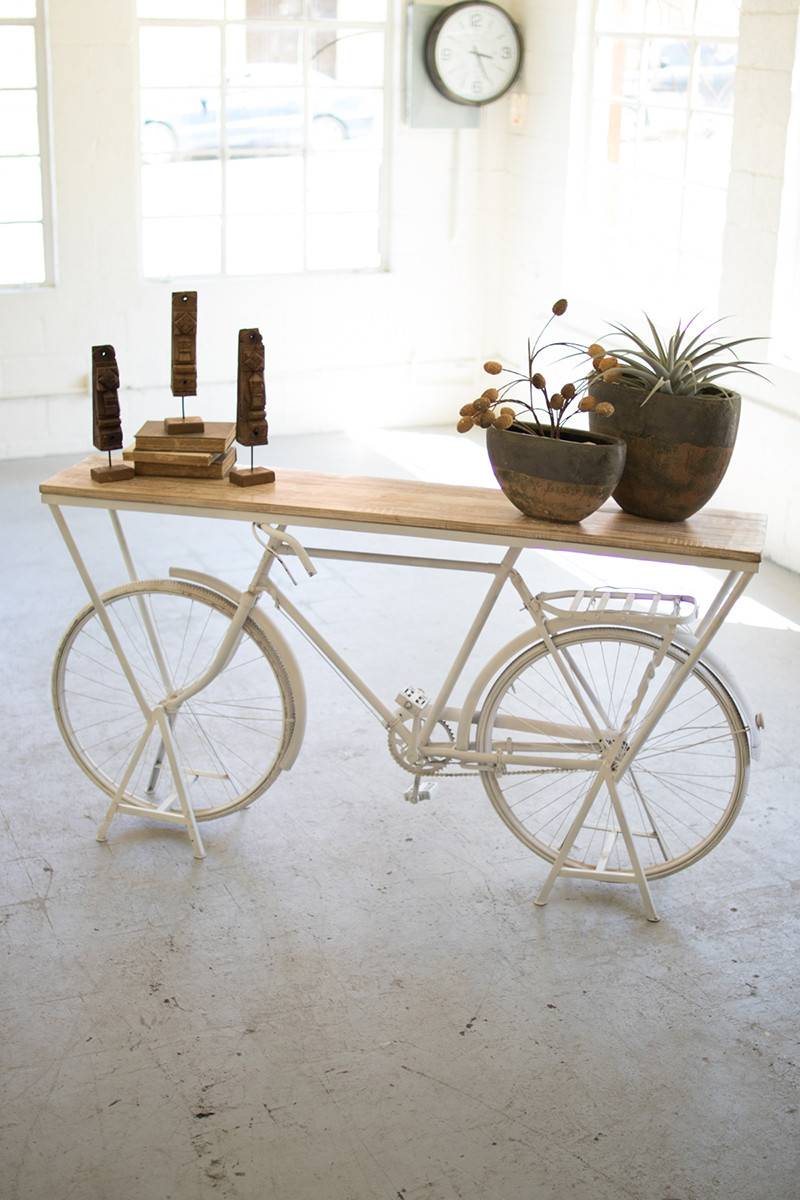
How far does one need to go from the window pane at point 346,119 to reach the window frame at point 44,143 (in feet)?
4.21

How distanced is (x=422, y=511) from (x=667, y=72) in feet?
12.2

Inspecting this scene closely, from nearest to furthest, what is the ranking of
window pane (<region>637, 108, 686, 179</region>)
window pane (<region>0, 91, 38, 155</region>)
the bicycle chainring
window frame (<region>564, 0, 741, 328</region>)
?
the bicycle chainring < window frame (<region>564, 0, 741, 328</region>) < window pane (<region>637, 108, 686, 179</region>) < window pane (<region>0, 91, 38, 155</region>)

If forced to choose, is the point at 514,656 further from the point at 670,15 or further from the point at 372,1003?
the point at 670,15

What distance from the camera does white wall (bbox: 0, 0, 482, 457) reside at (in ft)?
20.8

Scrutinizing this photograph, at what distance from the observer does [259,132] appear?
6.70 m

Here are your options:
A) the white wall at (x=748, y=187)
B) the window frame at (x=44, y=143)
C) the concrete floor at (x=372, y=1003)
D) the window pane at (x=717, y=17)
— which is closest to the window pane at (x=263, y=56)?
the window frame at (x=44, y=143)

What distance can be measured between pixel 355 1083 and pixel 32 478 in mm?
4306

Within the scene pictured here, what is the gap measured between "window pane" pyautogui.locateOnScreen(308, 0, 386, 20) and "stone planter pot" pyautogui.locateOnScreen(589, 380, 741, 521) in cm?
442

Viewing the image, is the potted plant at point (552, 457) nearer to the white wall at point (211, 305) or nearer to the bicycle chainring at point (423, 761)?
the bicycle chainring at point (423, 761)

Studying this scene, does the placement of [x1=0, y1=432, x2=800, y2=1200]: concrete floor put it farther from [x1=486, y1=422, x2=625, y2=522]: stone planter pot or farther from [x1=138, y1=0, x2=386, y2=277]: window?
[x1=138, y1=0, x2=386, y2=277]: window

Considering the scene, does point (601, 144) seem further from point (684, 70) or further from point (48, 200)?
point (48, 200)

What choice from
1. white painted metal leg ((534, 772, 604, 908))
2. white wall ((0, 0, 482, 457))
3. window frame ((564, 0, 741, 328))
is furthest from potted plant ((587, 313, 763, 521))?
white wall ((0, 0, 482, 457))

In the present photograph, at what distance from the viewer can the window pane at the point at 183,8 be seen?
6.36 m

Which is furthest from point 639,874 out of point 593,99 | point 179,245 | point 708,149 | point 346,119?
point 346,119
